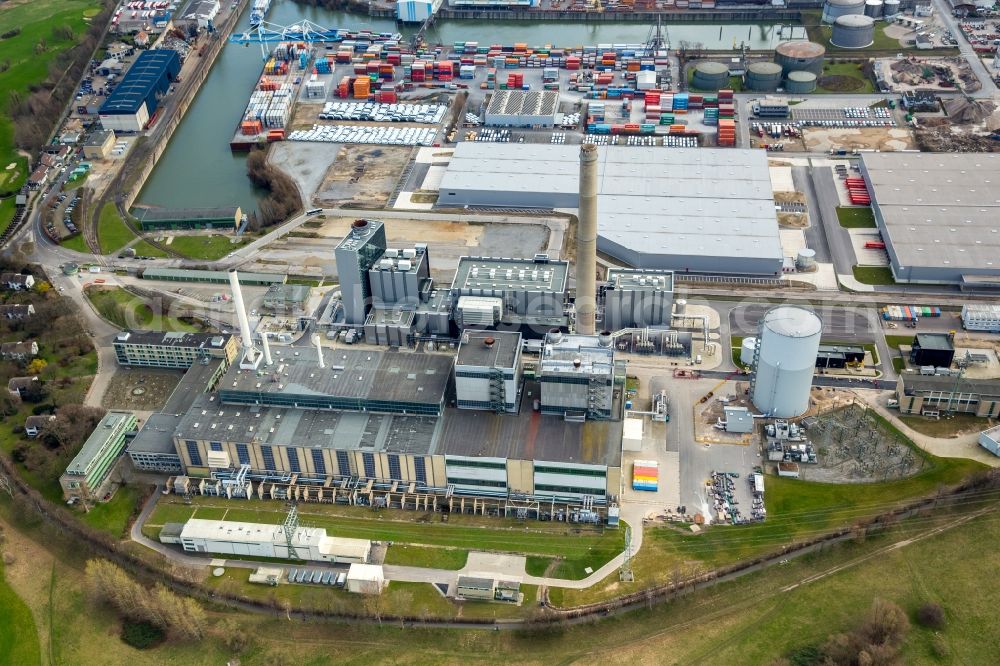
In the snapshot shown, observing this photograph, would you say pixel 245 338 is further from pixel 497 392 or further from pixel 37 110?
pixel 37 110

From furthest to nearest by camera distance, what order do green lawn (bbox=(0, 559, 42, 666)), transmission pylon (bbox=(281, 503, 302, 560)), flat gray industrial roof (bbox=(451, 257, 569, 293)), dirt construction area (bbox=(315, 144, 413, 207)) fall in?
dirt construction area (bbox=(315, 144, 413, 207)) < flat gray industrial roof (bbox=(451, 257, 569, 293)) < transmission pylon (bbox=(281, 503, 302, 560)) < green lawn (bbox=(0, 559, 42, 666))

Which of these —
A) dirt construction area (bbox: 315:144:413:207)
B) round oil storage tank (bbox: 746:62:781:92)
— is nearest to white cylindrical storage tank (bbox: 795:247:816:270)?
round oil storage tank (bbox: 746:62:781:92)

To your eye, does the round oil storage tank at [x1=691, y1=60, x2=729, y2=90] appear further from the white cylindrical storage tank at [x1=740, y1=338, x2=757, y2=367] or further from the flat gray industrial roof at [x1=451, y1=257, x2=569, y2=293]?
the white cylindrical storage tank at [x1=740, y1=338, x2=757, y2=367]

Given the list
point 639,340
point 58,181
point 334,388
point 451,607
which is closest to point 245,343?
point 334,388

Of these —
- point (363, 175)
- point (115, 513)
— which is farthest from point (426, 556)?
point (363, 175)

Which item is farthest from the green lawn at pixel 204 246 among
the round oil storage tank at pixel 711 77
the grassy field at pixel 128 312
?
the round oil storage tank at pixel 711 77

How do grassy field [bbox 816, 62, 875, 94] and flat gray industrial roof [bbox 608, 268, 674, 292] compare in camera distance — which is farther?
grassy field [bbox 816, 62, 875, 94]

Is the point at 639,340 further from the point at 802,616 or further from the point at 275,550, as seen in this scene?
the point at 275,550

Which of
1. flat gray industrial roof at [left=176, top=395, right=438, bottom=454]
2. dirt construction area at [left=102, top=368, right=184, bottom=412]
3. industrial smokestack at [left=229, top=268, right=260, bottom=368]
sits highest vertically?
industrial smokestack at [left=229, top=268, right=260, bottom=368]
